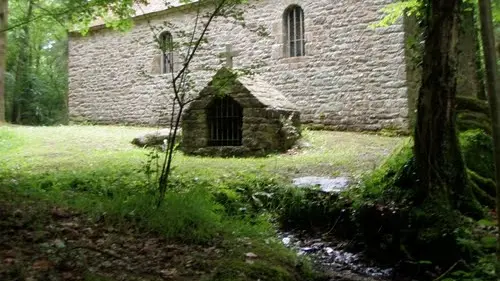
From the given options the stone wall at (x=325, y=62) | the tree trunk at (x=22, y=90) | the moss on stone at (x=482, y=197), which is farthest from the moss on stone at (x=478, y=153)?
the tree trunk at (x=22, y=90)

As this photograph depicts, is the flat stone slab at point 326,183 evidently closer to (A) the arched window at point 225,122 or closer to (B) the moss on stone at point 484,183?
(B) the moss on stone at point 484,183

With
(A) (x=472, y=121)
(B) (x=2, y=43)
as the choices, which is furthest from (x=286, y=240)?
(B) (x=2, y=43)

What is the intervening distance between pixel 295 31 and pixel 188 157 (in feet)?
19.2

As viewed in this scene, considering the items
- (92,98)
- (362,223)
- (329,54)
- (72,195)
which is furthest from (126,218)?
(92,98)

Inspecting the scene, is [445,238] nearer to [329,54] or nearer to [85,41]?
[329,54]

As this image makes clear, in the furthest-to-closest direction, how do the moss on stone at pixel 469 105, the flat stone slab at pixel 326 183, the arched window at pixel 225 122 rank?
the arched window at pixel 225 122, the moss on stone at pixel 469 105, the flat stone slab at pixel 326 183

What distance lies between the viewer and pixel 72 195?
18.9ft

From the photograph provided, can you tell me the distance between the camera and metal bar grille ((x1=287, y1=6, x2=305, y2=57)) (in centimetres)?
1413

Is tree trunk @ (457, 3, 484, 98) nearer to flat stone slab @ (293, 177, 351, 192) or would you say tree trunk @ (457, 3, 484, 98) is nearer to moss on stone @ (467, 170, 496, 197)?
flat stone slab @ (293, 177, 351, 192)

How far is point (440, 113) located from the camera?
4934 millimetres

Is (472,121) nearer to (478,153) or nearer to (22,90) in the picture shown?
(478,153)

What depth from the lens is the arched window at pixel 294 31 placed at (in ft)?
46.4

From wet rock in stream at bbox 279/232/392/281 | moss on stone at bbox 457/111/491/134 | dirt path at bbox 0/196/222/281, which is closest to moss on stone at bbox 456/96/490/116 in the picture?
moss on stone at bbox 457/111/491/134

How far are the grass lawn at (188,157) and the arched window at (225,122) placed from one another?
0.98 metres
